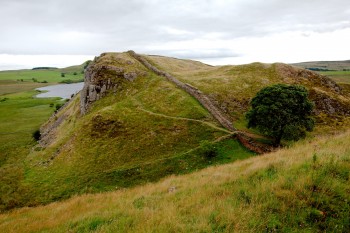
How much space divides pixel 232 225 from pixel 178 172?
26.2m

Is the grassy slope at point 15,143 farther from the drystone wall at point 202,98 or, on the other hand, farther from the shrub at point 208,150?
the drystone wall at point 202,98

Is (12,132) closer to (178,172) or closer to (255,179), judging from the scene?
(178,172)

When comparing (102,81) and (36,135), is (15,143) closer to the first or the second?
(36,135)

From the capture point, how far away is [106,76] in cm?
6369

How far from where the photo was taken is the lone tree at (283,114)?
120 ft

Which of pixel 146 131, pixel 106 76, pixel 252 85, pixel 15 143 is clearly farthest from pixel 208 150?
pixel 15 143

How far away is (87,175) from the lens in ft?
118

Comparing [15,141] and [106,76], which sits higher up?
[106,76]

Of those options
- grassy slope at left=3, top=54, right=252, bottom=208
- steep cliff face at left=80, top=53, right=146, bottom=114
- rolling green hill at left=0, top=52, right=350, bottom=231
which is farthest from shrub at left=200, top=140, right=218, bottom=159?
steep cliff face at left=80, top=53, right=146, bottom=114

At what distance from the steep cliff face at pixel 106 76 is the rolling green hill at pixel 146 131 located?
0.83ft

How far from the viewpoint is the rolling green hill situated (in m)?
35.3

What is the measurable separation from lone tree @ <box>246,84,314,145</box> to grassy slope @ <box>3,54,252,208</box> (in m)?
5.04

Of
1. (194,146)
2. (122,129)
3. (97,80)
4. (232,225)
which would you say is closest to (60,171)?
(122,129)

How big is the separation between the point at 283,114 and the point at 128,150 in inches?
931
